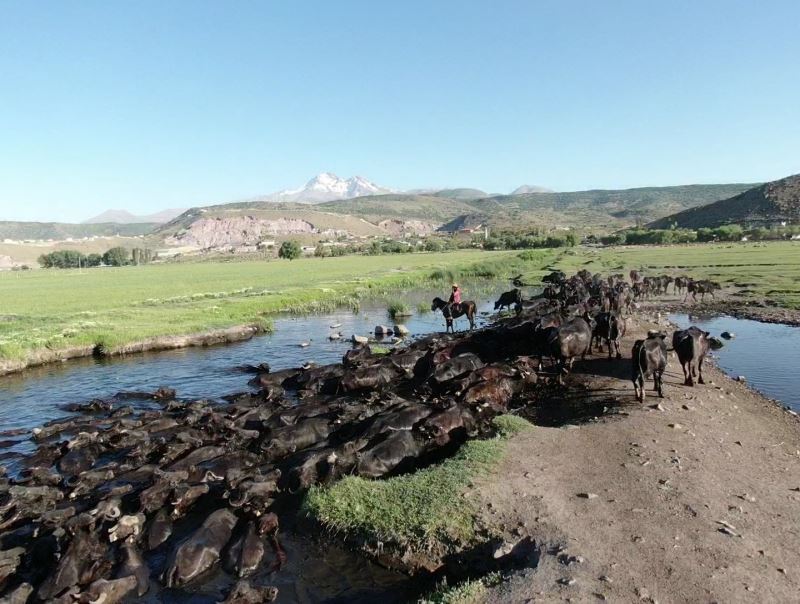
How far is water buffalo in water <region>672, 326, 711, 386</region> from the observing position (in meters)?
13.1

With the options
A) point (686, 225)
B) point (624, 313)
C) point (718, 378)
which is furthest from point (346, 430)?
point (686, 225)

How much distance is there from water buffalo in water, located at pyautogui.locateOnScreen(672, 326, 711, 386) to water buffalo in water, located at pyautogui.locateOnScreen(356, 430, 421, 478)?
7131 millimetres

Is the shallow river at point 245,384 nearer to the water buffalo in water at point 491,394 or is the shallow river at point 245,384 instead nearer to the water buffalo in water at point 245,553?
the water buffalo in water at point 245,553

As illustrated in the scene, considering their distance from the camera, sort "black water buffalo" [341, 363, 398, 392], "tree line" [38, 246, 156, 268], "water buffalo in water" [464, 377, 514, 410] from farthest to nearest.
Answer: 1. "tree line" [38, 246, 156, 268]
2. "black water buffalo" [341, 363, 398, 392]
3. "water buffalo in water" [464, 377, 514, 410]

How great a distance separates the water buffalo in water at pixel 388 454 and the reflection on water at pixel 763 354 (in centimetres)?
931

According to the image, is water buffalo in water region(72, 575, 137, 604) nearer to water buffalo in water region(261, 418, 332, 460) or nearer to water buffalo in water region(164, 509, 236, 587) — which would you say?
water buffalo in water region(164, 509, 236, 587)

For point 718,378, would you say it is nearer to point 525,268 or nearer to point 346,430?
point 346,430

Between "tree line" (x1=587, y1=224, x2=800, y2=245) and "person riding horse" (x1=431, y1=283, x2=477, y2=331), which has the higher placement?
"tree line" (x1=587, y1=224, x2=800, y2=245)

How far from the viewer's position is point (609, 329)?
16.3 meters

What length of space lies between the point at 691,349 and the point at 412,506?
28.3 ft

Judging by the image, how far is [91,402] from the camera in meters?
16.3

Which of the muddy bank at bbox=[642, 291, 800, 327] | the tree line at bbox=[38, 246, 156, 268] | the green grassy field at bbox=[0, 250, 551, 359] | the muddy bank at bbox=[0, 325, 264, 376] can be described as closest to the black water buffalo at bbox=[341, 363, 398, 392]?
the muddy bank at bbox=[0, 325, 264, 376]

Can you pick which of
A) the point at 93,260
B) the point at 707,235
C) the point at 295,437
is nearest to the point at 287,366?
the point at 295,437

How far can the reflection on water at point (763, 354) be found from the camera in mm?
14594
